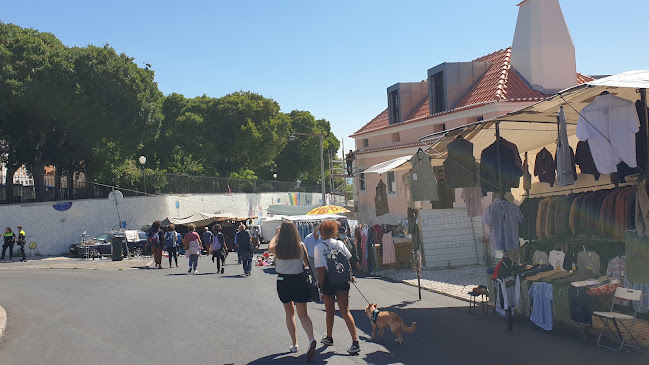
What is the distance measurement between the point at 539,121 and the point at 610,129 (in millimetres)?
2644

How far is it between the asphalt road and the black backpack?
0.95 m

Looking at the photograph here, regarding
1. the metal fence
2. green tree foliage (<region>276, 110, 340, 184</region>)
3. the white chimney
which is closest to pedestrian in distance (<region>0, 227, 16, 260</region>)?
the metal fence

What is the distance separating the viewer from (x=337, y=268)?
7.50 m

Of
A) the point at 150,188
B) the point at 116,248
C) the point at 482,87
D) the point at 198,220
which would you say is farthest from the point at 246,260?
the point at 150,188

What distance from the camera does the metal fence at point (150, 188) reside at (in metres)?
33.0

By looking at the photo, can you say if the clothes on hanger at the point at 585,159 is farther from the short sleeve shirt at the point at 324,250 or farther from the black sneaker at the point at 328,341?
the black sneaker at the point at 328,341

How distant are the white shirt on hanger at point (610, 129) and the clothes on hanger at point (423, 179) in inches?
179

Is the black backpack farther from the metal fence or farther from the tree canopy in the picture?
the metal fence

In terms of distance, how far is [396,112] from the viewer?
30.8 m

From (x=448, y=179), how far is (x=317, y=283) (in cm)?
527

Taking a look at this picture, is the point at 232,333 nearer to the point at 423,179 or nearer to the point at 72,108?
the point at 423,179

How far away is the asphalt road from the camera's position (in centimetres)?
742

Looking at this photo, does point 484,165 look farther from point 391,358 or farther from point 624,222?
point 391,358

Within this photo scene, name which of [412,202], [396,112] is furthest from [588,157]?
[396,112]
